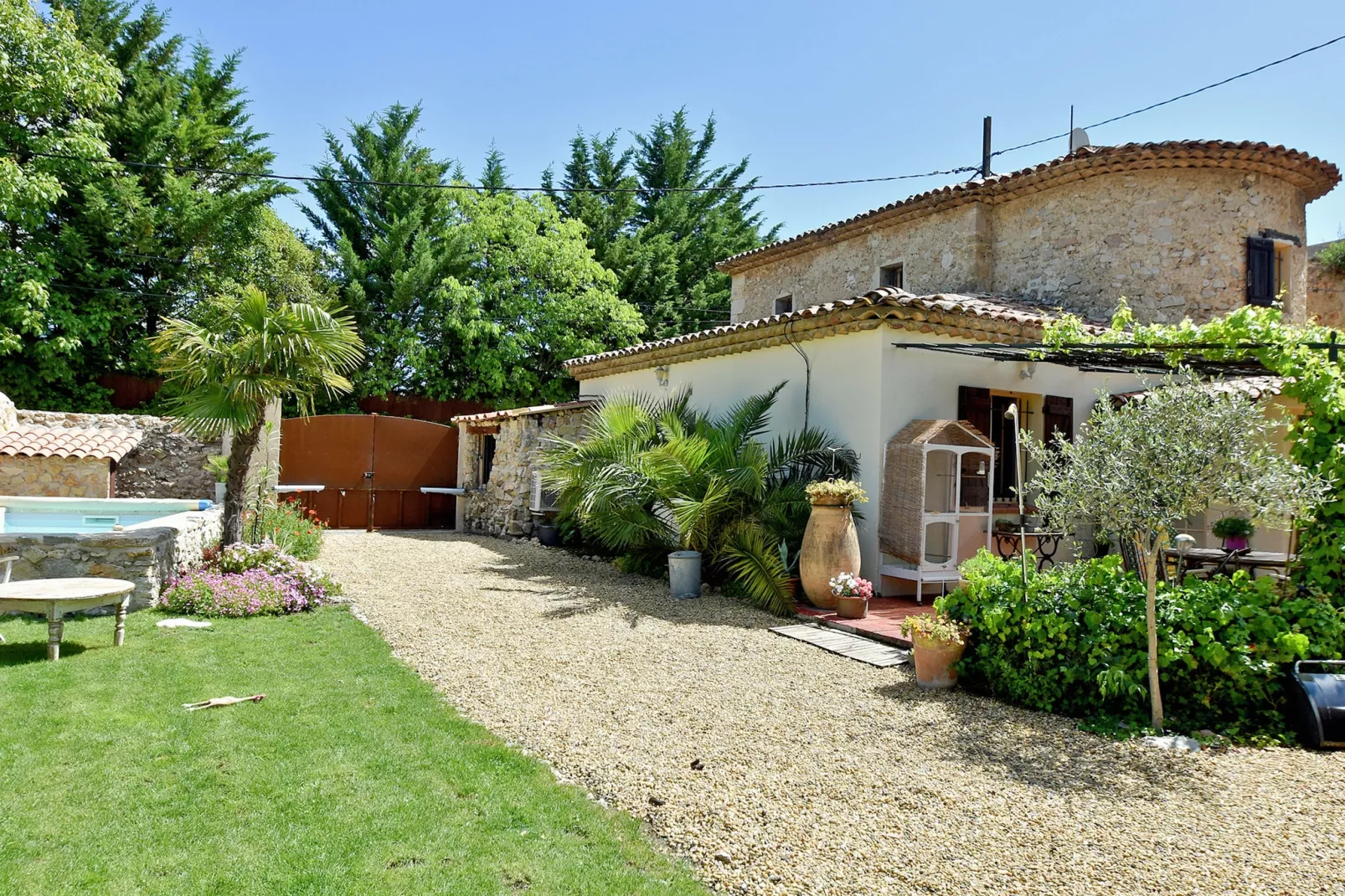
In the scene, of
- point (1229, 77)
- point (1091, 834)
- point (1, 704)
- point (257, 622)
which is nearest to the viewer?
point (1091, 834)

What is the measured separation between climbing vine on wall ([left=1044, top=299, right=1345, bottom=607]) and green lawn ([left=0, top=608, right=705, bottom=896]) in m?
5.13

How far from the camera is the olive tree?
472cm

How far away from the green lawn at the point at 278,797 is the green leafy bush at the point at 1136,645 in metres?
3.29

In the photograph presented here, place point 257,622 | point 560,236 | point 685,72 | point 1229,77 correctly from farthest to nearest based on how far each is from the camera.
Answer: point 560,236
point 685,72
point 1229,77
point 257,622

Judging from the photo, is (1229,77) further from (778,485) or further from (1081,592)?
(1081,592)

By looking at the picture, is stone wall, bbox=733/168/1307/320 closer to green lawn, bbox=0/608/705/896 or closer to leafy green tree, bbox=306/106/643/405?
green lawn, bbox=0/608/705/896

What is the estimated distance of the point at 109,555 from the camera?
25.2ft

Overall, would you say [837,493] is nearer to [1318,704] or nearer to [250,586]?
[1318,704]

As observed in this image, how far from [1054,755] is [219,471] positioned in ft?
43.2

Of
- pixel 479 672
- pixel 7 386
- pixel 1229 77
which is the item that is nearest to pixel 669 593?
pixel 479 672

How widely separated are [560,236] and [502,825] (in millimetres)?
21754

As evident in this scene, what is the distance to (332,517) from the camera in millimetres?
17328

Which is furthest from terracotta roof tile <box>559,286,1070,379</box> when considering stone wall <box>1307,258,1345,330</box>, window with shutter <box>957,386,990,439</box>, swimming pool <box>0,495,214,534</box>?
stone wall <box>1307,258,1345,330</box>

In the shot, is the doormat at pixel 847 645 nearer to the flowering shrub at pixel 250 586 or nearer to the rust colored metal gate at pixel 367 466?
the flowering shrub at pixel 250 586
